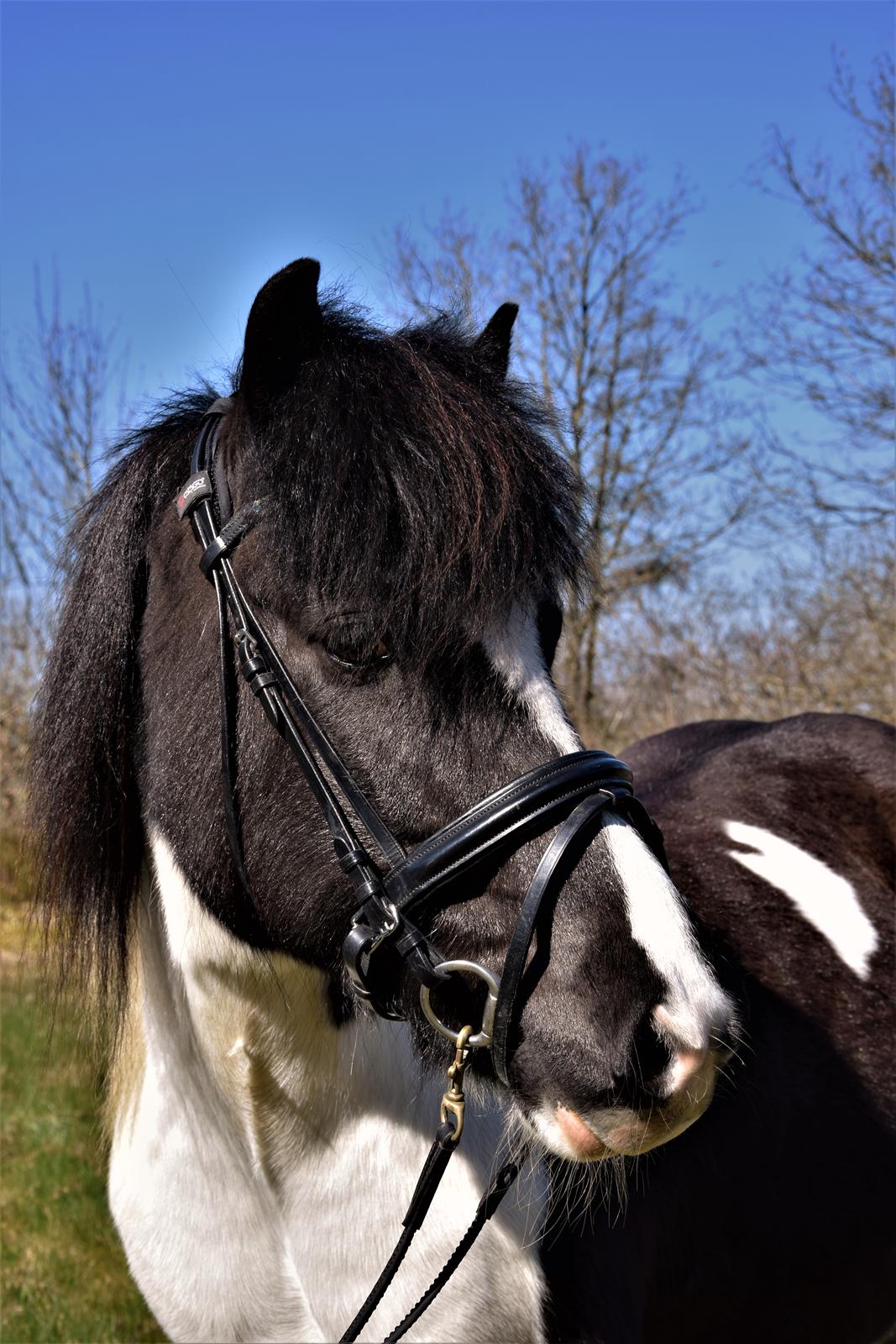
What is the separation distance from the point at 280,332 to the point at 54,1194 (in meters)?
4.23

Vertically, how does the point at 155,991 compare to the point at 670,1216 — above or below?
above

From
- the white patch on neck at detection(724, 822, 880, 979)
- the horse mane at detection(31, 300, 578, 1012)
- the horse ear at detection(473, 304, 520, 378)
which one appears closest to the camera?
the horse mane at detection(31, 300, 578, 1012)

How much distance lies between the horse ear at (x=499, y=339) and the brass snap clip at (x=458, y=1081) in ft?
4.19

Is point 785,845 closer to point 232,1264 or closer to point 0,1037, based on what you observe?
point 232,1264

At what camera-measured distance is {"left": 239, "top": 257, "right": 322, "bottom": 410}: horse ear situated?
1807 millimetres

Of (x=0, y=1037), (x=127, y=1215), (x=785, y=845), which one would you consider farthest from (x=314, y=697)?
(x=0, y=1037)

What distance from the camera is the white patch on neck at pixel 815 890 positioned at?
10.1 ft

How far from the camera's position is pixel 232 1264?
217 centimetres

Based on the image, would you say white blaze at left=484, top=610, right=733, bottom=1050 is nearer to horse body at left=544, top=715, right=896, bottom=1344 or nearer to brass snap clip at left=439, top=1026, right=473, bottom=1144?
brass snap clip at left=439, top=1026, right=473, bottom=1144

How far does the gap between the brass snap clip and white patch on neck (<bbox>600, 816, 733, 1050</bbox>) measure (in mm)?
Result: 324

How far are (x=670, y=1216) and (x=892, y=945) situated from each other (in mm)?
1252

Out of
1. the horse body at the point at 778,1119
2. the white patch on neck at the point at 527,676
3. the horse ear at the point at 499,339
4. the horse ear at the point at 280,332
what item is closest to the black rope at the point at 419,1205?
the horse body at the point at 778,1119

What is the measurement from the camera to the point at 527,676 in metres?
1.71

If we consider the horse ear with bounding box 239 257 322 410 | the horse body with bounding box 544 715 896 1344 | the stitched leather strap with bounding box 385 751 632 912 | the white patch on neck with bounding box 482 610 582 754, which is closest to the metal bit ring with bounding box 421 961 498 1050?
the stitched leather strap with bounding box 385 751 632 912
